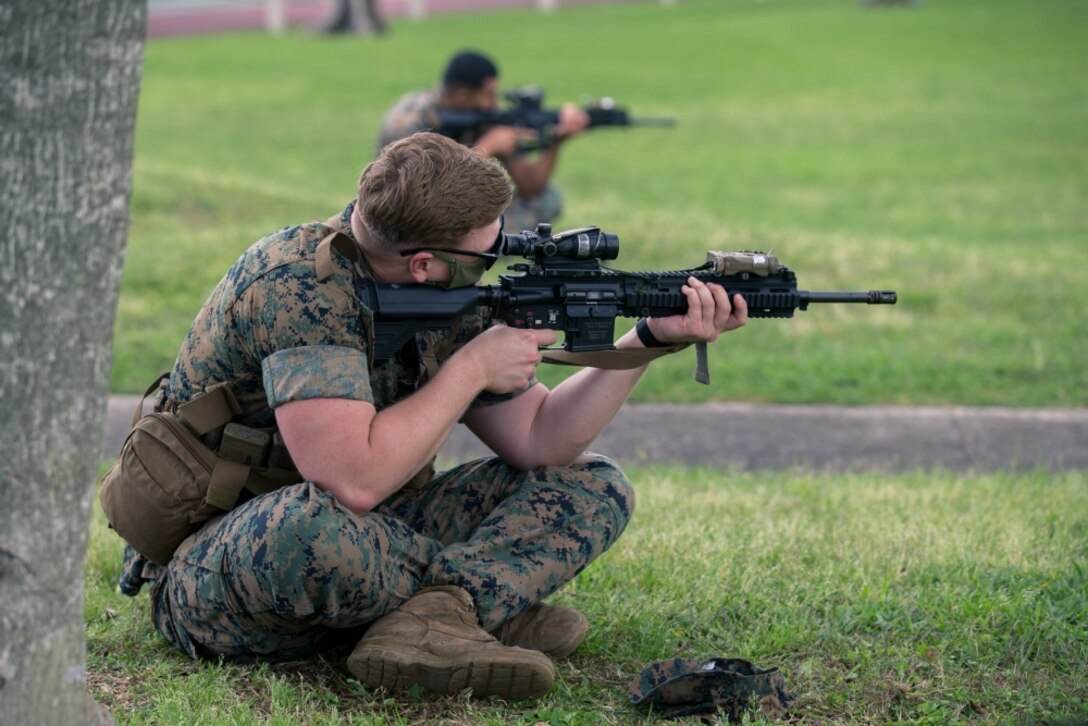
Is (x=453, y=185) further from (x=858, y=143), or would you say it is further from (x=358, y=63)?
(x=358, y=63)

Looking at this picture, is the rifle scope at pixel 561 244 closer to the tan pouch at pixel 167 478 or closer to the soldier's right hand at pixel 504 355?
the soldier's right hand at pixel 504 355

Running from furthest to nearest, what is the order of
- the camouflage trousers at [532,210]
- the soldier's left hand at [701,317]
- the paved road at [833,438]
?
the camouflage trousers at [532,210]
the paved road at [833,438]
the soldier's left hand at [701,317]

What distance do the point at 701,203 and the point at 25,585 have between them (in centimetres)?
1332

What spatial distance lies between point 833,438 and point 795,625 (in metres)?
3.10

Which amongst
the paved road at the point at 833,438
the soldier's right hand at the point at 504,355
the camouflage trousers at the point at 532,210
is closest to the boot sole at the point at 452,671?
the soldier's right hand at the point at 504,355

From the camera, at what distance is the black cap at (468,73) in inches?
399

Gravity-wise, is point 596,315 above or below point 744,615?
above

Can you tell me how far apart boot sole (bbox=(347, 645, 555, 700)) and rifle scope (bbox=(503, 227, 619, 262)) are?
39.8 inches

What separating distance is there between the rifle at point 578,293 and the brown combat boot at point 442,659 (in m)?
0.67

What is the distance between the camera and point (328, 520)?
333cm

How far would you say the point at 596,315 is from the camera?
377cm

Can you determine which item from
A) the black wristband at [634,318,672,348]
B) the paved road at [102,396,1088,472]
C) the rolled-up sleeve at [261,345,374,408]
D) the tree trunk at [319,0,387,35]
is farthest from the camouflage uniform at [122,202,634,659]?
the tree trunk at [319,0,387,35]

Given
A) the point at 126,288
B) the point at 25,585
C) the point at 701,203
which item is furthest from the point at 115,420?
the point at 701,203

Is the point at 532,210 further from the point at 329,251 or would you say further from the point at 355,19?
the point at 355,19
